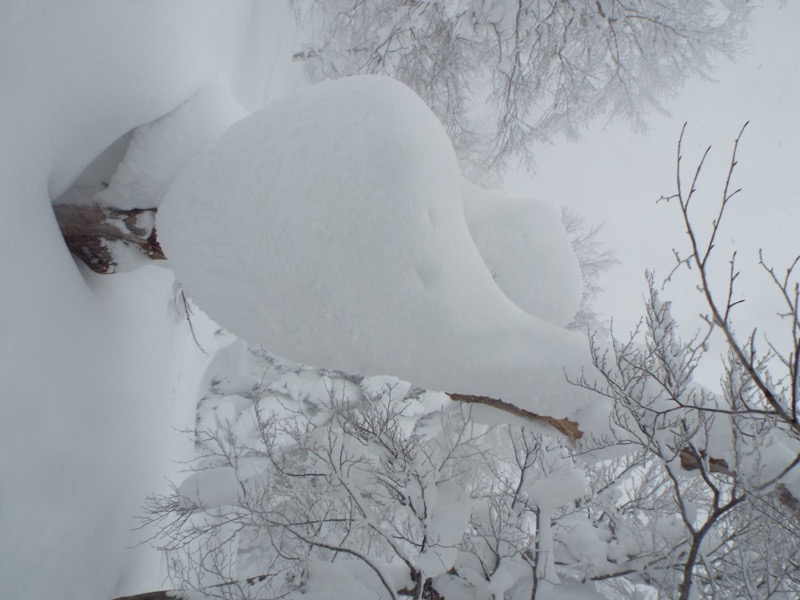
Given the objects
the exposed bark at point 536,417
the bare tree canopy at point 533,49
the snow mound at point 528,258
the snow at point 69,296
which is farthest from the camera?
the bare tree canopy at point 533,49

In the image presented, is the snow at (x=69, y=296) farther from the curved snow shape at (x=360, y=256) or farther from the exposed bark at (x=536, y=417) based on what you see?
the exposed bark at (x=536, y=417)

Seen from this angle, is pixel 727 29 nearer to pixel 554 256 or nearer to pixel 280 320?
pixel 554 256

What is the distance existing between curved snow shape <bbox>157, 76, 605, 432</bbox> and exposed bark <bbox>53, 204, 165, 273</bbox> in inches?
18.9

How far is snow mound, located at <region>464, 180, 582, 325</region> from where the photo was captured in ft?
9.27

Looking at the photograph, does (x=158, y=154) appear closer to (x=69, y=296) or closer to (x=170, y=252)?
(x=170, y=252)

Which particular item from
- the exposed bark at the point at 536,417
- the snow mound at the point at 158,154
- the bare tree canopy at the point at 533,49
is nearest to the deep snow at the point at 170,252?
the snow mound at the point at 158,154

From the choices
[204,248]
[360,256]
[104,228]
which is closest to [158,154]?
[104,228]

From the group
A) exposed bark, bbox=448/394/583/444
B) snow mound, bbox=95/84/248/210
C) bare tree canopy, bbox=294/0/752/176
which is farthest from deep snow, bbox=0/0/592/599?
bare tree canopy, bbox=294/0/752/176

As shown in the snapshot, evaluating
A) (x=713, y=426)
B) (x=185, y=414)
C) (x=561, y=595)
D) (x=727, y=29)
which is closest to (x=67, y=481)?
(x=185, y=414)

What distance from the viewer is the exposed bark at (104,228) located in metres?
2.51

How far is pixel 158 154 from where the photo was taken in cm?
243

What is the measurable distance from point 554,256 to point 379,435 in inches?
74.5

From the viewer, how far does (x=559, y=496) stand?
8.77 ft

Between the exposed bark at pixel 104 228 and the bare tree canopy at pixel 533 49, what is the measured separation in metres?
3.72
